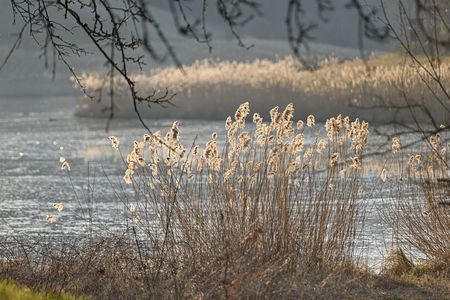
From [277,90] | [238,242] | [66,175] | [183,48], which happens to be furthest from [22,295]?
[183,48]

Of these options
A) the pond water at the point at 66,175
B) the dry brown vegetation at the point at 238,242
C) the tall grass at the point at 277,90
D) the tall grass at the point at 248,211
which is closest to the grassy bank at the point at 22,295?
the dry brown vegetation at the point at 238,242

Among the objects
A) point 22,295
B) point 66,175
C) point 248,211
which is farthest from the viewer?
point 66,175

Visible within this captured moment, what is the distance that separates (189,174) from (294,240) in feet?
3.00

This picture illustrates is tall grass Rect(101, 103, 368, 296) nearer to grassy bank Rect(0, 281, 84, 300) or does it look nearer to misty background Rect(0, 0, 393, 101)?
grassy bank Rect(0, 281, 84, 300)

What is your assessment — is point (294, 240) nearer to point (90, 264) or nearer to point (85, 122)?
point (90, 264)

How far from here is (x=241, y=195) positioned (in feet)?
24.7

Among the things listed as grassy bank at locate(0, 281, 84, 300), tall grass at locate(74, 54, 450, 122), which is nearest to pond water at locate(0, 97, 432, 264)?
tall grass at locate(74, 54, 450, 122)

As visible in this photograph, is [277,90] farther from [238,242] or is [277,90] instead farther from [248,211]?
[238,242]

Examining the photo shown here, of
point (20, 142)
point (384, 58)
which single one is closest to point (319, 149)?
point (20, 142)

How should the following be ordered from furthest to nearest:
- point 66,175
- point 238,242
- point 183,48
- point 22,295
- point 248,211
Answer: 1. point 183,48
2. point 66,175
3. point 248,211
4. point 238,242
5. point 22,295

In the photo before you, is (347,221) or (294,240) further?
(347,221)

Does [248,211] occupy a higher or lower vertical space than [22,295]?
higher

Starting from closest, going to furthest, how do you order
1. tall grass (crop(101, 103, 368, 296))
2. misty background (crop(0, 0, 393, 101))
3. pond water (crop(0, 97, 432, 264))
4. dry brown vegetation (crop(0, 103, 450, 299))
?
dry brown vegetation (crop(0, 103, 450, 299)) → tall grass (crop(101, 103, 368, 296)) → pond water (crop(0, 97, 432, 264)) → misty background (crop(0, 0, 393, 101))

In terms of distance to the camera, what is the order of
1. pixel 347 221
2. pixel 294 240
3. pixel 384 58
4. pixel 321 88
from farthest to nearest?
1. pixel 384 58
2. pixel 321 88
3. pixel 347 221
4. pixel 294 240
